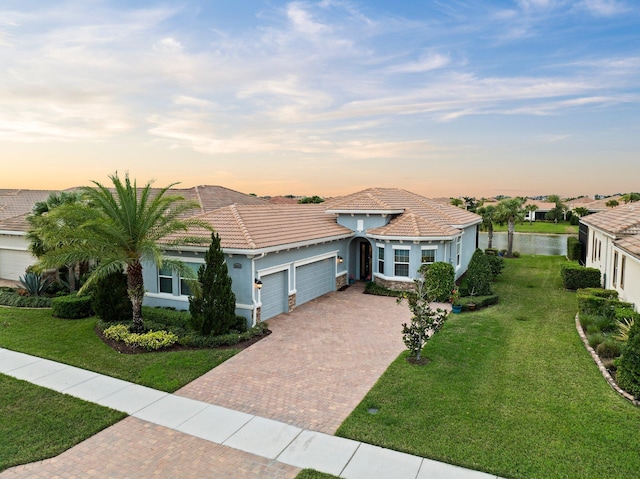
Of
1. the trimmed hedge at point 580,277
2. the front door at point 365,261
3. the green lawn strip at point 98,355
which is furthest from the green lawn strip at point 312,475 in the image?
the trimmed hedge at point 580,277

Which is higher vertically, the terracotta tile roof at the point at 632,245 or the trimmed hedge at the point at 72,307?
the terracotta tile roof at the point at 632,245

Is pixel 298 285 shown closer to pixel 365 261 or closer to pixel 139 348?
pixel 365 261

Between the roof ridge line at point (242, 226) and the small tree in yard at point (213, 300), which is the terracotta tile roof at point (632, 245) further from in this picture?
the small tree in yard at point (213, 300)

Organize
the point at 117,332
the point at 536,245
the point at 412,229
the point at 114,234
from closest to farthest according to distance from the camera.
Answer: the point at 114,234 → the point at 117,332 → the point at 412,229 → the point at 536,245

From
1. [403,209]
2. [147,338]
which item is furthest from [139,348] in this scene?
[403,209]

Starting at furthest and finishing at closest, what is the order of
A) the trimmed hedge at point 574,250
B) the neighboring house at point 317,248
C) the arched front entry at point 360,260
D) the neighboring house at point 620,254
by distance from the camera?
the trimmed hedge at point 574,250, the arched front entry at point 360,260, the neighboring house at point 317,248, the neighboring house at point 620,254

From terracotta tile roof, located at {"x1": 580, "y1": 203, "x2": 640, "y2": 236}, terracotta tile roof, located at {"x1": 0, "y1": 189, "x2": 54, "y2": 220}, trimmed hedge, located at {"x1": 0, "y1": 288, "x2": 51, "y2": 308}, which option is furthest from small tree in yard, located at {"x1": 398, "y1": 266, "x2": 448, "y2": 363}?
terracotta tile roof, located at {"x1": 0, "y1": 189, "x2": 54, "y2": 220}

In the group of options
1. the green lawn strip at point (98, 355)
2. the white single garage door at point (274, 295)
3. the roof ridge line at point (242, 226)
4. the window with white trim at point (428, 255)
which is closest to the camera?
the green lawn strip at point (98, 355)
